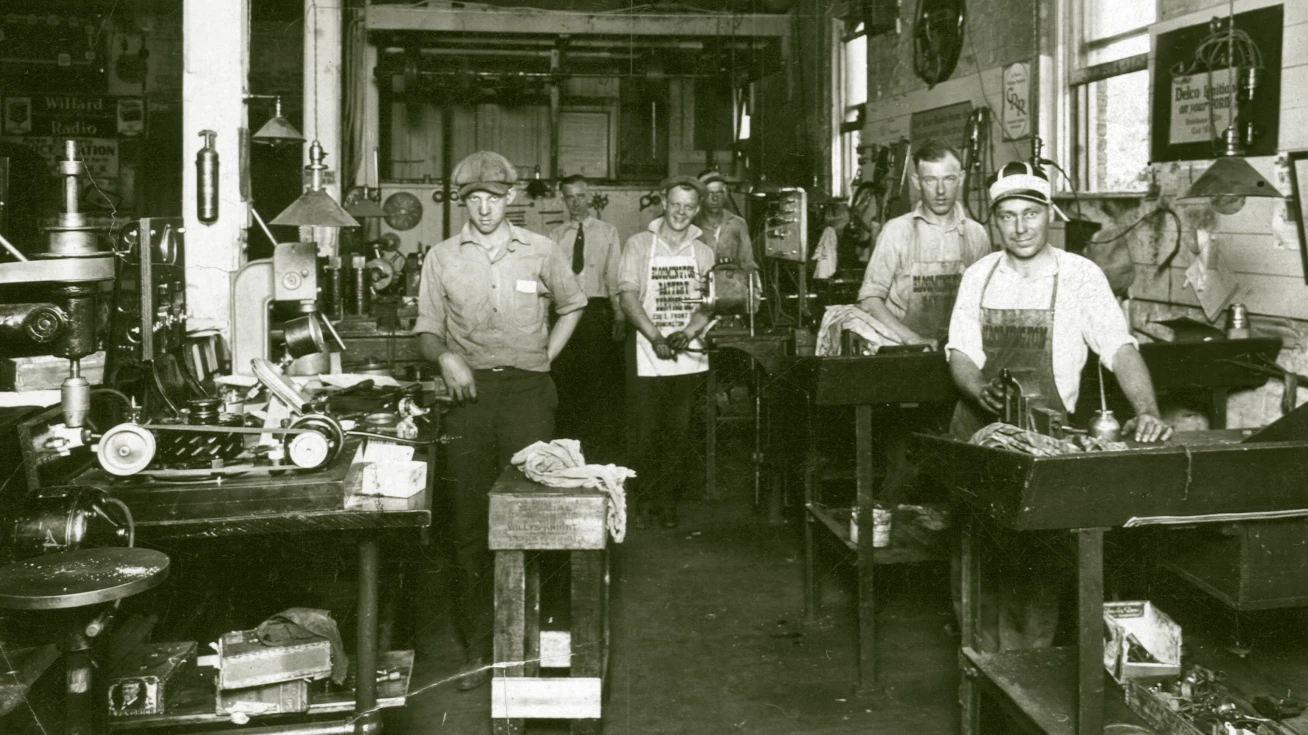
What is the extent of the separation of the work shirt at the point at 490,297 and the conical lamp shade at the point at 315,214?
633mm

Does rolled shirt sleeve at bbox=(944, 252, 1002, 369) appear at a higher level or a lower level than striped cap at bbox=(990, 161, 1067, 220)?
lower

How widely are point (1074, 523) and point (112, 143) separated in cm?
1136

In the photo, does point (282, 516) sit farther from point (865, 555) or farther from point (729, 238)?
point (729, 238)

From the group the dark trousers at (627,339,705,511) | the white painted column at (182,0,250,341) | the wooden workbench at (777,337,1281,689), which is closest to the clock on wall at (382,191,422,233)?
the dark trousers at (627,339,705,511)

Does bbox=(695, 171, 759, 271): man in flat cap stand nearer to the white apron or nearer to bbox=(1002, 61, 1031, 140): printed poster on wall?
the white apron

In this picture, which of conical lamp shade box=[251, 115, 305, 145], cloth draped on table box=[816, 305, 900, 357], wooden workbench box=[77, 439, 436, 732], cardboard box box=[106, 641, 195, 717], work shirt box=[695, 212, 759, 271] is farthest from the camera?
work shirt box=[695, 212, 759, 271]

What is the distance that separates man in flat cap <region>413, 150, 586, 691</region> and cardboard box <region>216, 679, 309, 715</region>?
3.93 ft

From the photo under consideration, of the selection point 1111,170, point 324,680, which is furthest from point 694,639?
point 1111,170

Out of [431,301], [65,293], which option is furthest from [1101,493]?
[431,301]

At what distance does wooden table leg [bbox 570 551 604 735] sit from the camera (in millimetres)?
3201

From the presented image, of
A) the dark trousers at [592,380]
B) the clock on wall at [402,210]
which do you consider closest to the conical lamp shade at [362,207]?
the dark trousers at [592,380]

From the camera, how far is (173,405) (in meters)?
3.23

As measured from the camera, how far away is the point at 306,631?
3.03 m

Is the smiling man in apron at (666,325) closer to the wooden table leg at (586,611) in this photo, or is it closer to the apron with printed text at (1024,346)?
→ the apron with printed text at (1024,346)
